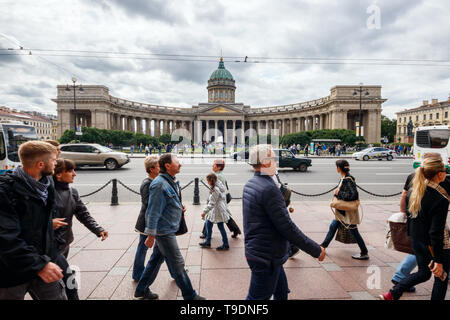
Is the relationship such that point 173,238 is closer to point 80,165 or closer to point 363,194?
point 363,194

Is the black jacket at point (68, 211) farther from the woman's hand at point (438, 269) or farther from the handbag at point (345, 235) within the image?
the handbag at point (345, 235)

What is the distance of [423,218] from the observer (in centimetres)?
289

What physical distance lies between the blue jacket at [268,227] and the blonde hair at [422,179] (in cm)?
137

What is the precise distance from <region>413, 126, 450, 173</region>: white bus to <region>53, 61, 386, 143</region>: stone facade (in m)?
38.8

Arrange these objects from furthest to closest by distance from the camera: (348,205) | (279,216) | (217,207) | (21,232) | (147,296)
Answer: (217,207)
(348,205)
(147,296)
(279,216)
(21,232)

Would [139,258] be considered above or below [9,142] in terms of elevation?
below

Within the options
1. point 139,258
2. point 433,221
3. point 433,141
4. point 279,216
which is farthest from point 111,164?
point 433,141

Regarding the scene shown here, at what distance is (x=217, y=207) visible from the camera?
17.3 feet

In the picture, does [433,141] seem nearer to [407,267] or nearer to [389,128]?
[407,267]

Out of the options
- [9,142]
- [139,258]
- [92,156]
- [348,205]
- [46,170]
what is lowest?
[139,258]

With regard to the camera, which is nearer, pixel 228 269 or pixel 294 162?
pixel 228 269

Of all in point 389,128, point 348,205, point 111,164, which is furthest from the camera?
point 389,128

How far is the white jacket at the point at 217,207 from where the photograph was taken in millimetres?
5203

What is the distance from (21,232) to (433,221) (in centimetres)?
403
